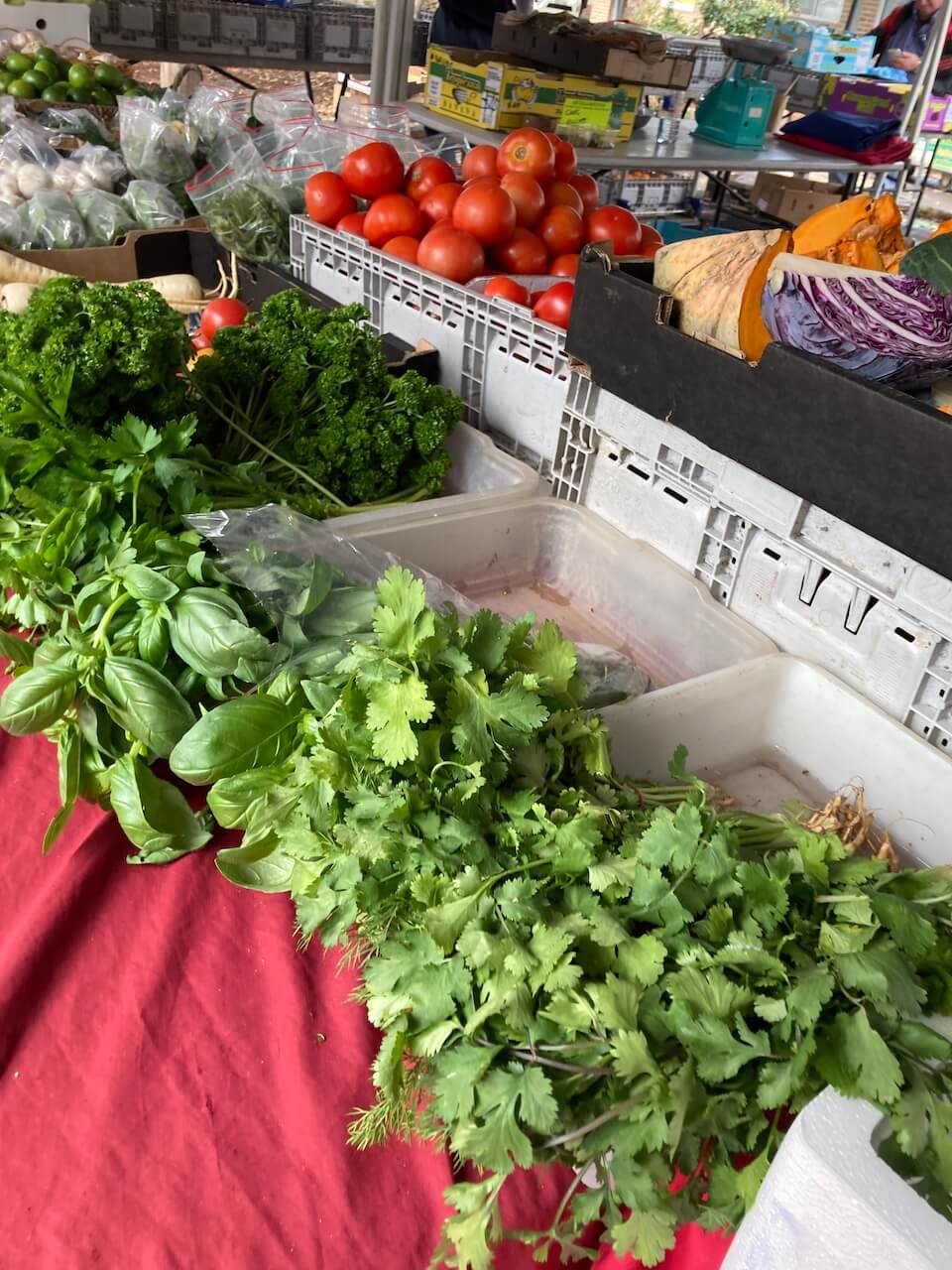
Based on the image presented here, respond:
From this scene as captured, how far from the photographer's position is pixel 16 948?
38.9 inches

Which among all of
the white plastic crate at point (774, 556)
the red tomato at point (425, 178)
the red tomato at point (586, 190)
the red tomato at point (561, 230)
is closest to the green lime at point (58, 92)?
the red tomato at point (425, 178)

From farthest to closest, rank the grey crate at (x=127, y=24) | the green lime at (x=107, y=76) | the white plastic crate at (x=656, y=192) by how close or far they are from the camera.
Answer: the white plastic crate at (x=656, y=192)
the grey crate at (x=127, y=24)
the green lime at (x=107, y=76)

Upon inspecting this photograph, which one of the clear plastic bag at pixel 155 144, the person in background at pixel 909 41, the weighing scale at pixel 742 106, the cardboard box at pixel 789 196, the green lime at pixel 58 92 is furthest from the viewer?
the person in background at pixel 909 41

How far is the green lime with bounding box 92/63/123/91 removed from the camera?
374 cm

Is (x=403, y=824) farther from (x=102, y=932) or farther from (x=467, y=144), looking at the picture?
(x=467, y=144)

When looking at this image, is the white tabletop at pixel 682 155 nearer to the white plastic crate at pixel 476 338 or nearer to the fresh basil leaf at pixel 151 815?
the white plastic crate at pixel 476 338

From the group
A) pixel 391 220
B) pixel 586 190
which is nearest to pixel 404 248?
pixel 391 220

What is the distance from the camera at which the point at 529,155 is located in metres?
2.10

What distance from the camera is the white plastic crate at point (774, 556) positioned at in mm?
1147

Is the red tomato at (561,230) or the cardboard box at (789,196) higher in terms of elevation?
the red tomato at (561,230)

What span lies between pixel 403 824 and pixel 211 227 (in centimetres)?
208

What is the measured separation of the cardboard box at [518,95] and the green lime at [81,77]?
133 cm

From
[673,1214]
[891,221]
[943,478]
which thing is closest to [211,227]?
[891,221]

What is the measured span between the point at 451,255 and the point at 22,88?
279cm
